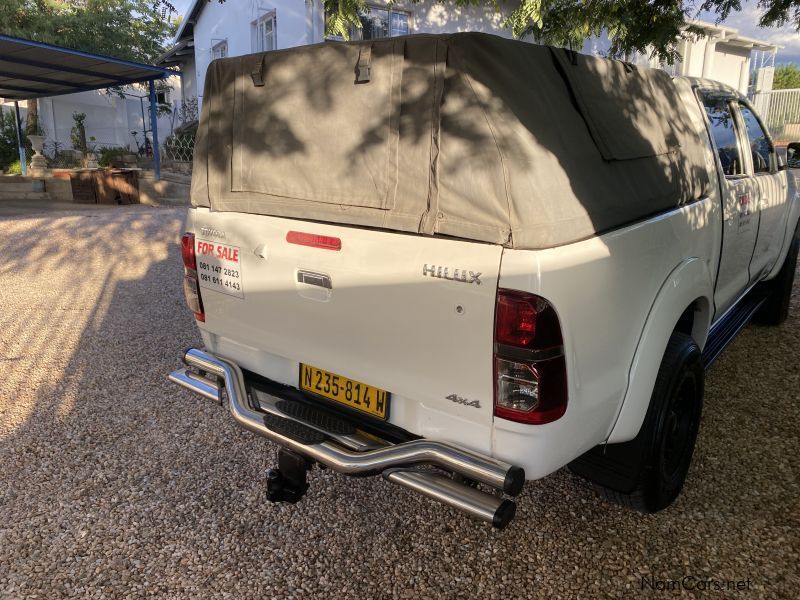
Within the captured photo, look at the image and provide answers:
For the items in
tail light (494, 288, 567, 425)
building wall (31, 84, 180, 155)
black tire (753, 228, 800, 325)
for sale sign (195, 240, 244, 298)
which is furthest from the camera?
building wall (31, 84, 180, 155)

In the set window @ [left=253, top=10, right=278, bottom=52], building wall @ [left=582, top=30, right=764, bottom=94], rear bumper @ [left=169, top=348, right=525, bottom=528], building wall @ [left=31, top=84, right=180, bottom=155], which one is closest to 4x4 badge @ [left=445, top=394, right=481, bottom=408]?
rear bumper @ [left=169, top=348, right=525, bottom=528]

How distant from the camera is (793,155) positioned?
189 inches

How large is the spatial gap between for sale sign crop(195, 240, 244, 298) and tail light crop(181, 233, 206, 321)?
47 millimetres

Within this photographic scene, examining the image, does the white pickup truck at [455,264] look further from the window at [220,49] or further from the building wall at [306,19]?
the window at [220,49]

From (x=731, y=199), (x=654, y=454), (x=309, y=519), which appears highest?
(x=731, y=199)

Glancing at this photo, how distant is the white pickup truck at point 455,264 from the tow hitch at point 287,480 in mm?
12

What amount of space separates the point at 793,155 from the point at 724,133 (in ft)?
5.37

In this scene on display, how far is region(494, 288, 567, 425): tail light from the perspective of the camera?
6.53 feet

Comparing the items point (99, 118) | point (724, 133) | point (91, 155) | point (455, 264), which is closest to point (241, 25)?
point (91, 155)

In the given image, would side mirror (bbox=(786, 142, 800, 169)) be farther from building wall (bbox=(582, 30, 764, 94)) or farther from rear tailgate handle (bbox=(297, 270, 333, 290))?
building wall (bbox=(582, 30, 764, 94))

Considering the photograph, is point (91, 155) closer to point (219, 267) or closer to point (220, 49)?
point (220, 49)

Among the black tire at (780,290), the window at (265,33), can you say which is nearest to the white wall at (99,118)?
the window at (265,33)

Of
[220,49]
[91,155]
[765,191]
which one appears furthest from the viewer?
[91,155]

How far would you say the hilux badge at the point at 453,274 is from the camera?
2.06 meters
